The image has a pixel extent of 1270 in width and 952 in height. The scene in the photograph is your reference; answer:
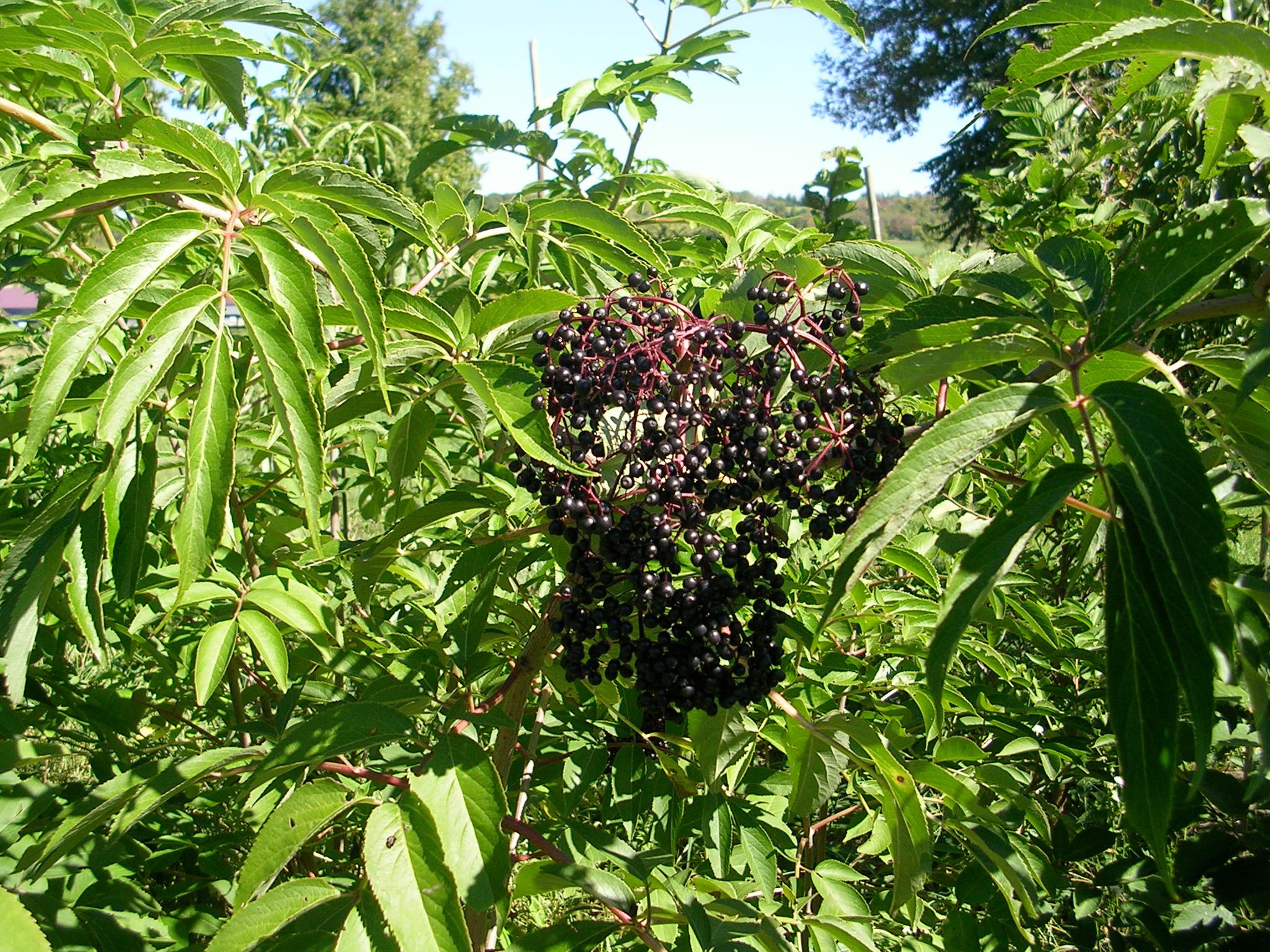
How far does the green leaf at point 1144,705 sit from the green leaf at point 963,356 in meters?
0.28

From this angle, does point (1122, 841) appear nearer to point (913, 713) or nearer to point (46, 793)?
point (913, 713)

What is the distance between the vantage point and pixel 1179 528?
2.72 feet

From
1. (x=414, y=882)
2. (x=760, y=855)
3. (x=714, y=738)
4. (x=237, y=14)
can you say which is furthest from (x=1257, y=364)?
(x=237, y=14)

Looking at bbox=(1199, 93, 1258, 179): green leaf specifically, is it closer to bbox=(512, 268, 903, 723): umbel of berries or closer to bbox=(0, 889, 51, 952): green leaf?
bbox=(512, 268, 903, 723): umbel of berries

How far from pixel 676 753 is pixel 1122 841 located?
1329 mm

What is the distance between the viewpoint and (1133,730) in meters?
0.84

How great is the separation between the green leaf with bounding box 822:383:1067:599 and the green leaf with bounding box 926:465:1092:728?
0.07 meters

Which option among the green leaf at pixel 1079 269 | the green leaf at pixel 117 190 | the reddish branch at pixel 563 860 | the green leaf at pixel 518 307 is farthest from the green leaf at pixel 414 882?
the green leaf at pixel 1079 269

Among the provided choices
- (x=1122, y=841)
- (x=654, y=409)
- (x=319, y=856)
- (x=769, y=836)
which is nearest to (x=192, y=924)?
(x=319, y=856)

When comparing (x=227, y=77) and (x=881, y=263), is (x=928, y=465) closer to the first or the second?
(x=881, y=263)

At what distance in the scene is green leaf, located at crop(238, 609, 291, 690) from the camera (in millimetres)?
1807

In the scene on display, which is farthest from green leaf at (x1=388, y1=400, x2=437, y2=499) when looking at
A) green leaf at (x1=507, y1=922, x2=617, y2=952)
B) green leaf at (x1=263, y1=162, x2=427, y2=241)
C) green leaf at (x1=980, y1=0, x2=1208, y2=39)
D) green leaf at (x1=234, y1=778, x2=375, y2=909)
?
green leaf at (x1=980, y1=0, x2=1208, y2=39)

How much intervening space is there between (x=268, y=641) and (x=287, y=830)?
0.64 m

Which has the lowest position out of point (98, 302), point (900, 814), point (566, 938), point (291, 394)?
point (566, 938)
